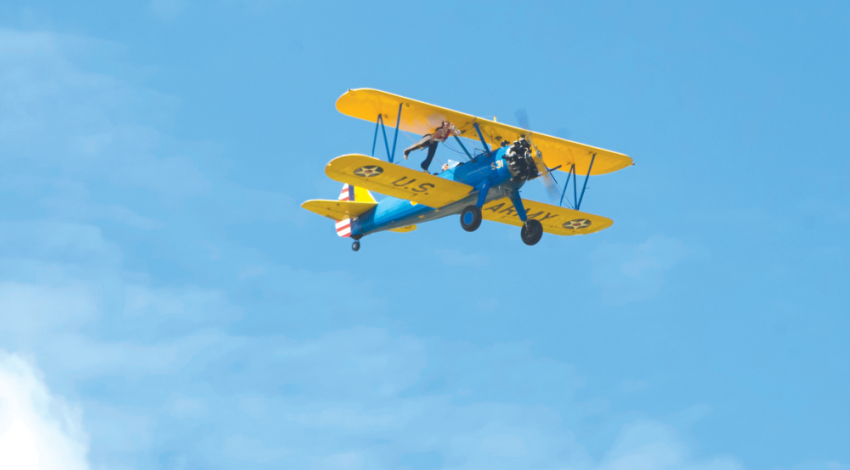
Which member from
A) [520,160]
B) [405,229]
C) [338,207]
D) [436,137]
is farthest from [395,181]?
[405,229]

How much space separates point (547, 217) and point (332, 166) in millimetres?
7551

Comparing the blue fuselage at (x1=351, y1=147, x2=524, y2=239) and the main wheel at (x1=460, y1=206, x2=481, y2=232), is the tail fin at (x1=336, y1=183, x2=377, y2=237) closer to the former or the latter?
the blue fuselage at (x1=351, y1=147, x2=524, y2=239)

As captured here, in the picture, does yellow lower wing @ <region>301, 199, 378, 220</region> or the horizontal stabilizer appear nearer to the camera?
yellow lower wing @ <region>301, 199, 378, 220</region>

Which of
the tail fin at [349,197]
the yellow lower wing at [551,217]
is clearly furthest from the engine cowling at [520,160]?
the tail fin at [349,197]

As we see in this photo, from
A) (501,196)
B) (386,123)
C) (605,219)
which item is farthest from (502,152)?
(605,219)

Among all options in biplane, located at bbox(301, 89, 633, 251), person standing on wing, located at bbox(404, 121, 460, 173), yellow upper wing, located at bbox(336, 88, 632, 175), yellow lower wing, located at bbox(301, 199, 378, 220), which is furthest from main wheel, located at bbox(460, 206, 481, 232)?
yellow lower wing, located at bbox(301, 199, 378, 220)

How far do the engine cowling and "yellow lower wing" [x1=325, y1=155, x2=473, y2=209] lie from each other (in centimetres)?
131

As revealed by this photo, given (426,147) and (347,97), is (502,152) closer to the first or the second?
(426,147)

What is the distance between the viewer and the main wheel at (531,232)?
27.5 m

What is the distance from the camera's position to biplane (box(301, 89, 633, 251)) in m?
26.0

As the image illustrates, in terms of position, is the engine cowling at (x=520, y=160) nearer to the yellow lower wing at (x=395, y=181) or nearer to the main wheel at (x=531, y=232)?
the yellow lower wing at (x=395, y=181)

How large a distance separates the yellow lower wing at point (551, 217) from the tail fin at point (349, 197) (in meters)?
4.21

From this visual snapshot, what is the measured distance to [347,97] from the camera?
85.4 ft

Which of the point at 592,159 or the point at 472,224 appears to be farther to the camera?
the point at 592,159
